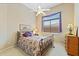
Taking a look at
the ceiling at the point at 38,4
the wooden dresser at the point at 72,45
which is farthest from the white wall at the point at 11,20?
the wooden dresser at the point at 72,45

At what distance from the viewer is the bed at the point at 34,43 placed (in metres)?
1.77

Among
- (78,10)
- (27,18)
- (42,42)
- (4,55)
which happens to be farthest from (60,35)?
(4,55)

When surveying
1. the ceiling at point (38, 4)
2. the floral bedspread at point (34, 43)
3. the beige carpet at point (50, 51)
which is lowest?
the beige carpet at point (50, 51)

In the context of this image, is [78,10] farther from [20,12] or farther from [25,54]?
[25,54]

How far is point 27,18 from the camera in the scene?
1857mm

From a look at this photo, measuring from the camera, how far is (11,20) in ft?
5.95

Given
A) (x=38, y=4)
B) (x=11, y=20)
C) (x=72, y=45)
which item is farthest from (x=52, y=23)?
(x=11, y=20)

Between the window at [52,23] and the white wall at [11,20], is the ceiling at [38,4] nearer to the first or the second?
the white wall at [11,20]

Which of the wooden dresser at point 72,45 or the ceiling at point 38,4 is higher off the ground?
the ceiling at point 38,4

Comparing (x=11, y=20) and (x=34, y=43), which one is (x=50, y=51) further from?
(x=11, y=20)

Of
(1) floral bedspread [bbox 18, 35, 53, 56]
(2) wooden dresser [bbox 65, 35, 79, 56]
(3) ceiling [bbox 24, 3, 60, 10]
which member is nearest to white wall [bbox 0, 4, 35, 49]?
(3) ceiling [bbox 24, 3, 60, 10]

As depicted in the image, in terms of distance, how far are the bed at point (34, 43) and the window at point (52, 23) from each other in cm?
13

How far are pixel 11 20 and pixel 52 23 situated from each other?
0.76 metres

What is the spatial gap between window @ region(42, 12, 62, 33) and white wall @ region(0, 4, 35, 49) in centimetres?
23
